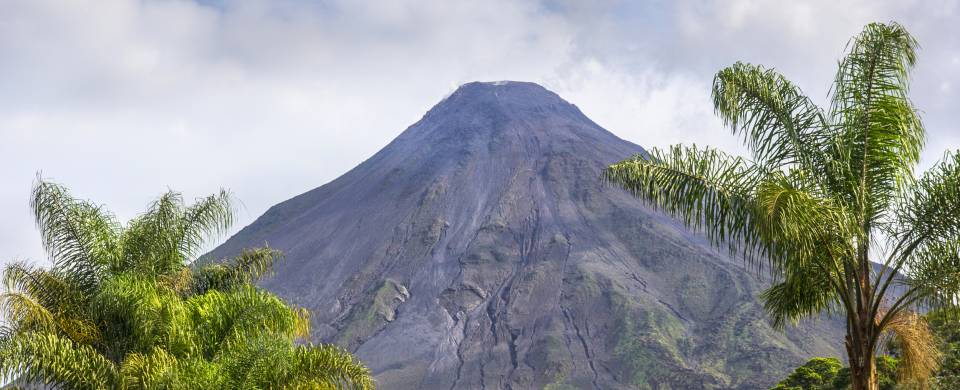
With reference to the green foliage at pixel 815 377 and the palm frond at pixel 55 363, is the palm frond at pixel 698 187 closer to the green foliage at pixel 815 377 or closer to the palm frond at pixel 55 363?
the palm frond at pixel 55 363

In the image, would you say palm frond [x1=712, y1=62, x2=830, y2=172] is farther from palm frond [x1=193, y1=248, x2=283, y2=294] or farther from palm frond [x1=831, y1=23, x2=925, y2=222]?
palm frond [x1=193, y1=248, x2=283, y2=294]

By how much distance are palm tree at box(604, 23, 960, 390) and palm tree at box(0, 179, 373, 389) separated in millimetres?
4181

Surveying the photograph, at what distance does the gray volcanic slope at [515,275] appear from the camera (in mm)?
89625

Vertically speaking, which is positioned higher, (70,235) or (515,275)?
(70,235)

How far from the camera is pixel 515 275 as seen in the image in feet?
357

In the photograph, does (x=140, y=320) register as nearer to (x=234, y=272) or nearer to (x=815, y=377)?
(x=234, y=272)

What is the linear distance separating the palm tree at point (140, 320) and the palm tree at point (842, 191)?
13.7 ft

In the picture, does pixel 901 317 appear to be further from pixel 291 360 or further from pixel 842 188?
pixel 291 360

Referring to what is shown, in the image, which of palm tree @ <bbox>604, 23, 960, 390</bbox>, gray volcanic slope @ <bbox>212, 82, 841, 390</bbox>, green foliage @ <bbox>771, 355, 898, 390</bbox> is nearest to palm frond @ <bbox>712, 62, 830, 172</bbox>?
palm tree @ <bbox>604, 23, 960, 390</bbox>

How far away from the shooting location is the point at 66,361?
34.0 feet

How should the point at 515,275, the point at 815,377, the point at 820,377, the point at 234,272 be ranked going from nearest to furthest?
the point at 234,272 < the point at 820,377 < the point at 815,377 < the point at 515,275

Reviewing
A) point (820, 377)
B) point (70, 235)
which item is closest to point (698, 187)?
point (70, 235)

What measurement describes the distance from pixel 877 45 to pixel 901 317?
3.04 metres

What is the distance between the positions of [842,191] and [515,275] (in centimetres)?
9968
